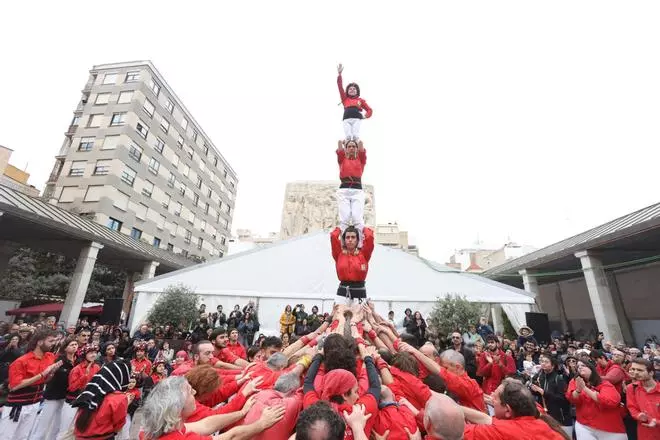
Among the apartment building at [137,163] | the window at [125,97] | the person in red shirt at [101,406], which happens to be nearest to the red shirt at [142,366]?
the person in red shirt at [101,406]

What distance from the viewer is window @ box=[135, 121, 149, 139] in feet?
89.5

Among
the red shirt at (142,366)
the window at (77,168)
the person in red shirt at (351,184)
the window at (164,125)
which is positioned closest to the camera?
the person in red shirt at (351,184)

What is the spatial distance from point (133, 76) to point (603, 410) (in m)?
36.9

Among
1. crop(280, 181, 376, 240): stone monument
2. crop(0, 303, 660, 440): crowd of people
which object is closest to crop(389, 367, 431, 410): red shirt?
crop(0, 303, 660, 440): crowd of people

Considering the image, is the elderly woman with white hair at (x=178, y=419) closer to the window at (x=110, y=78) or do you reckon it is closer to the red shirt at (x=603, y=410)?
the red shirt at (x=603, y=410)

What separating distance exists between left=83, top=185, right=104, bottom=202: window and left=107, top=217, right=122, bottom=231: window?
1.86 m

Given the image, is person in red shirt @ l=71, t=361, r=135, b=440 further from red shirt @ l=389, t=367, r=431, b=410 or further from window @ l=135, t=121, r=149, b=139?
window @ l=135, t=121, r=149, b=139

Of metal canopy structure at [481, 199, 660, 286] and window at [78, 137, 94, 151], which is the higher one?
window at [78, 137, 94, 151]

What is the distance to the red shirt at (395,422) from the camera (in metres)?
2.28

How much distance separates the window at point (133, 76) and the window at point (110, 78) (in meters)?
1.21

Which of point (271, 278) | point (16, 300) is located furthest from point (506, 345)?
point (16, 300)

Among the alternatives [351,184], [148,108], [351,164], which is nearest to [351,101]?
[351,164]

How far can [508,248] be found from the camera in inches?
1529

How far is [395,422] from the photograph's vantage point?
233cm
